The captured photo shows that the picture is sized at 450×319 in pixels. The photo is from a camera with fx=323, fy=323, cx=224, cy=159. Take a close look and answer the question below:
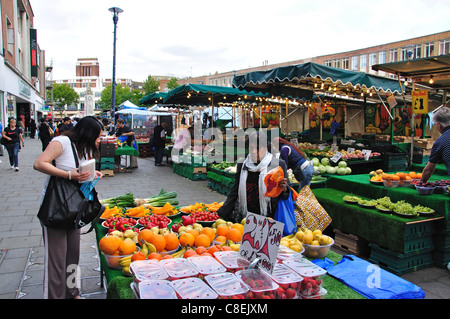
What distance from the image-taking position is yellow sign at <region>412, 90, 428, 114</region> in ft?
23.6

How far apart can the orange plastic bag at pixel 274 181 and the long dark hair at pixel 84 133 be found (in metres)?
1.80

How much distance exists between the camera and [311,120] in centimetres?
2094

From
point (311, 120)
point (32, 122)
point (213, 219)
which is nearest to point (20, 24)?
point (32, 122)

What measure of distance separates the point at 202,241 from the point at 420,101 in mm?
6719

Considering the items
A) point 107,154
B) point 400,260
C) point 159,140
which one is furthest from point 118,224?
point 159,140

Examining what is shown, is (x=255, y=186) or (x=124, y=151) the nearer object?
A: (x=255, y=186)

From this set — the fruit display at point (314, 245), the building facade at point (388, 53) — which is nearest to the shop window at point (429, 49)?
the building facade at point (388, 53)

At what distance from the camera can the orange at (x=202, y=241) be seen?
288cm

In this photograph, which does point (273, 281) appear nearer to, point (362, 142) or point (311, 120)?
point (362, 142)

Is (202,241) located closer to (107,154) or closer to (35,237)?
(35,237)

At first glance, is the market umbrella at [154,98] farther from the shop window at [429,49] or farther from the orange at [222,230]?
the shop window at [429,49]

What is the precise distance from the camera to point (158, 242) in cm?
278
